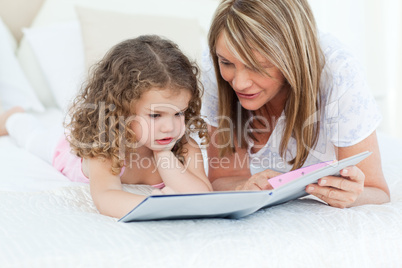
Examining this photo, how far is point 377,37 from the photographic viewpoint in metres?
2.98

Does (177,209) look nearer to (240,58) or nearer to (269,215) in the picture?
(269,215)

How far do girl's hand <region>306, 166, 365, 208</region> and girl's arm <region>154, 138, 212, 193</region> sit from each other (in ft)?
1.33

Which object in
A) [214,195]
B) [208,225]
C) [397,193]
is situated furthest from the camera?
[397,193]

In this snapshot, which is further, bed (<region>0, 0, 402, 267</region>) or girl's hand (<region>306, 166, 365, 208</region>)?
girl's hand (<region>306, 166, 365, 208</region>)

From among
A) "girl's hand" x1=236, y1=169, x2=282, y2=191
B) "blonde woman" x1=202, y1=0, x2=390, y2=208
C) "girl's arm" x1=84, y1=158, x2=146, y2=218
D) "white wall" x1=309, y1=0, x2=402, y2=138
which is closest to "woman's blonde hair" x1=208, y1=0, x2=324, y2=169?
"blonde woman" x1=202, y1=0, x2=390, y2=208

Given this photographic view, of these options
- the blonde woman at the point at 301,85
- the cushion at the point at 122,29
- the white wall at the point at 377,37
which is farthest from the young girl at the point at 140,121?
the white wall at the point at 377,37

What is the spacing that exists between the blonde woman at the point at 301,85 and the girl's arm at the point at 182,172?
3.0 inches

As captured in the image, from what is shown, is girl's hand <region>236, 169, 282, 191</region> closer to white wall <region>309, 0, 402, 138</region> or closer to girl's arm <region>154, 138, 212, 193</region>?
girl's arm <region>154, 138, 212, 193</region>

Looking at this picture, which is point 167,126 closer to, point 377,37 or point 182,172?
point 182,172

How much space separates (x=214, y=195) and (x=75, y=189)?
21.5 inches

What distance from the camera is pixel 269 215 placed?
94cm

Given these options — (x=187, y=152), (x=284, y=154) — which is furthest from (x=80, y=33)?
(x=284, y=154)

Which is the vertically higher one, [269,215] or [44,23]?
[44,23]

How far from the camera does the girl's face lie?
1190 mm
